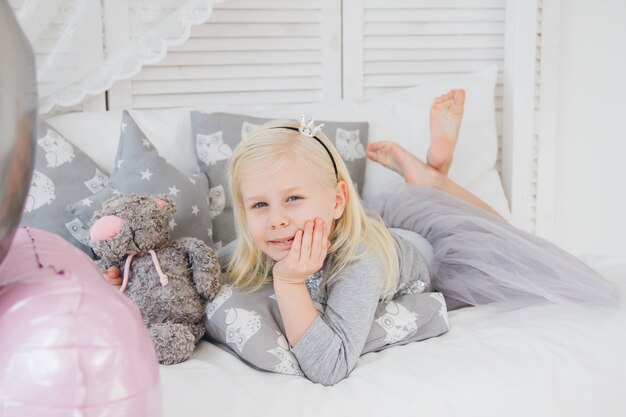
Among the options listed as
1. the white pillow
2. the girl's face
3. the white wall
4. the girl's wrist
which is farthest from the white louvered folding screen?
the girl's wrist

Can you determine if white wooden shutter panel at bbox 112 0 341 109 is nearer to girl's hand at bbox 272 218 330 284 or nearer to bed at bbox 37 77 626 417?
bed at bbox 37 77 626 417

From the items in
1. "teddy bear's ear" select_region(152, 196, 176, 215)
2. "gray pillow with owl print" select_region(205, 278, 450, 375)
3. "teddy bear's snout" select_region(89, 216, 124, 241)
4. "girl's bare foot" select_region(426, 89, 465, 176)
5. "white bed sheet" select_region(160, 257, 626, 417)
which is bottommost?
"white bed sheet" select_region(160, 257, 626, 417)

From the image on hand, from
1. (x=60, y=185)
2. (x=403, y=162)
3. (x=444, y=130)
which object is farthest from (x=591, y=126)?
(x=60, y=185)

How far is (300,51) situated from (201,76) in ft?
1.04

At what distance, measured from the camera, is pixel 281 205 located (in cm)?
132

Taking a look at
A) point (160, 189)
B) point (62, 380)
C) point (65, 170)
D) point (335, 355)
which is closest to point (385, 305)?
point (335, 355)

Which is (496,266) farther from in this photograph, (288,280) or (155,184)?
(155,184)

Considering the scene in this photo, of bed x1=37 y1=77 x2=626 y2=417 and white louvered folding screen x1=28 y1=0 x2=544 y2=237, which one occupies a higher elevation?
white louvered folding screen x1=28 y1=0 x2=544 y2=237

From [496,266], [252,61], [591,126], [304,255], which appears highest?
[252,61]

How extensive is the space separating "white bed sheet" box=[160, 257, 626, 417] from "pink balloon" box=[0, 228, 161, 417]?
500 mm

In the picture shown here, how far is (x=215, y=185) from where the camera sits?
5.77 feet

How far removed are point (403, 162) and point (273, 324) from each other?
721 mm

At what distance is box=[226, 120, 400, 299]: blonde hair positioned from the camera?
1366 mm

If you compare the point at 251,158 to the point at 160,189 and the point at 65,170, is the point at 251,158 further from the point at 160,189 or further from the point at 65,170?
the point at 65,170
